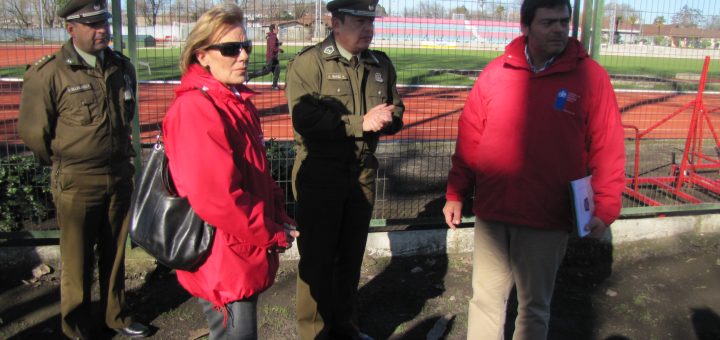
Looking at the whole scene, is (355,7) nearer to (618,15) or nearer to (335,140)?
(335,140)

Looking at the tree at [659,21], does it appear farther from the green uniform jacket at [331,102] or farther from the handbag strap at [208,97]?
the handbag strap at [208,97]

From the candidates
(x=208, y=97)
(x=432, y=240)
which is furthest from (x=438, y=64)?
(x=208, y=97)

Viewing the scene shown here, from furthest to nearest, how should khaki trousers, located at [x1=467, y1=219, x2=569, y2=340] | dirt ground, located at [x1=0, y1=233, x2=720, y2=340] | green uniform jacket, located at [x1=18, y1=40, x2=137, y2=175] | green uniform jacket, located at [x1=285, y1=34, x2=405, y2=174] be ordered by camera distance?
dirt ground, located at [x1=0, y1=233, x2=720, y2=340]
green uniform jacket, located at [x1=18, y1=40, x2=137, y2=175]
green uniform jacket, located at [x1=285, y1=34, x2=405, y2=174]
khaki trousers, located at [x1=467, y1=219, x2=569, y2=340]

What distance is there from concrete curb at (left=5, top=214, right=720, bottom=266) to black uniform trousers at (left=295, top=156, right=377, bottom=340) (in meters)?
1.41

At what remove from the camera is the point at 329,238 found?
12.4 ft

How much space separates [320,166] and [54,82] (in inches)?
65.4

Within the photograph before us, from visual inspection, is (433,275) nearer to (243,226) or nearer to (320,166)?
(320,166)

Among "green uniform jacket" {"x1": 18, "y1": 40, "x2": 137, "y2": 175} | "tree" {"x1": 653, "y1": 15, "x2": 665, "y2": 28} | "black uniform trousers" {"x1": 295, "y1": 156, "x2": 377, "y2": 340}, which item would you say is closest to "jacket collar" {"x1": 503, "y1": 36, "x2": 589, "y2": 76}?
"black uniform trousers" {"x1": 295, "y1": 156, "x2": 377, "y2": 340}

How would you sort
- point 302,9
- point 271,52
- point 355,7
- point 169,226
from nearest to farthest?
point 169,226 → point 355,7 → point 302,9 → point 271,52

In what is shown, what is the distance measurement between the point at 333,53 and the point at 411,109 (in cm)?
656

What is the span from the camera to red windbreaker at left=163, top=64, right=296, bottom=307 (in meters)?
2.29

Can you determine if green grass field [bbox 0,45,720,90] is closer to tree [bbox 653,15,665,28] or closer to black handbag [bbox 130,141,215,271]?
tree [bbox 653,15,665,28]

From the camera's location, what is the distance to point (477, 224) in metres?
3.46

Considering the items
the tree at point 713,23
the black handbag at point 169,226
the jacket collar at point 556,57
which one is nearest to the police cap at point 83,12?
the black handbag at point 169,226
